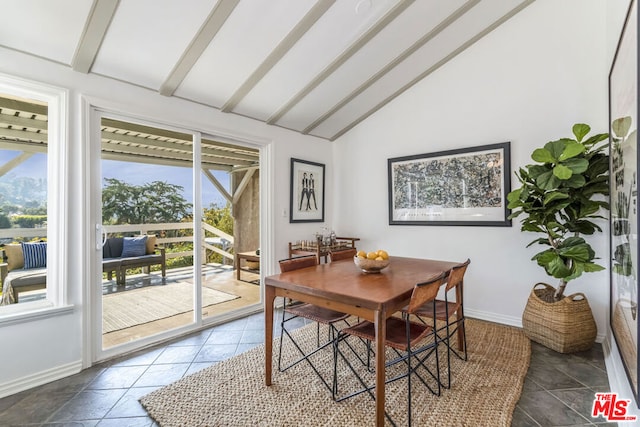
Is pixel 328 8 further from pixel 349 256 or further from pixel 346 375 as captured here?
pixel 346 375

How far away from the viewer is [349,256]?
314cm

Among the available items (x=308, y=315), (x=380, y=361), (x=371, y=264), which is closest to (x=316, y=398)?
(x=308, y=315)

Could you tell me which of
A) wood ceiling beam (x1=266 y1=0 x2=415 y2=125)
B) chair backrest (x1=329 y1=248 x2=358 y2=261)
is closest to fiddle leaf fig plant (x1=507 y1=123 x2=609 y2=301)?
chair backrest (x1=329 y1=248 x2=358 y2=261)

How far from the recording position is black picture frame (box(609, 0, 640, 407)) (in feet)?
4.51

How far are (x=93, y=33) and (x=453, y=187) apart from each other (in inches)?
140

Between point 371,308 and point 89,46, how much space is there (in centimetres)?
264

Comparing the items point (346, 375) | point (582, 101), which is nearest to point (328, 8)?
point (582, 101)

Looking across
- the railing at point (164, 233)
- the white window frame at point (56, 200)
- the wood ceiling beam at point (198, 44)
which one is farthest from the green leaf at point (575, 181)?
the white window frame at point (56, 200)

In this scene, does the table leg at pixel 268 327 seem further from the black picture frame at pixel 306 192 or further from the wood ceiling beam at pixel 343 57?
the wood ceiling beam at pixel 343 57

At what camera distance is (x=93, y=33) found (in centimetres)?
217

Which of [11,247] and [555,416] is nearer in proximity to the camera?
[555,416]

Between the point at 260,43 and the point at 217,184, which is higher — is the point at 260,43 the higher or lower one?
the higher one

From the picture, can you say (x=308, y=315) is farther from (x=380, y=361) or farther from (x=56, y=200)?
(x=56, y=200)

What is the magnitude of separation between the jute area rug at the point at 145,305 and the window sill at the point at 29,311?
0.55 metres
